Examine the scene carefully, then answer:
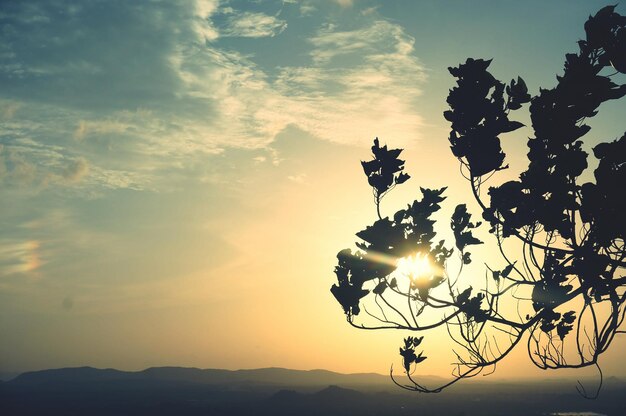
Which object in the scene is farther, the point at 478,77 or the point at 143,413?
the point at 143,413

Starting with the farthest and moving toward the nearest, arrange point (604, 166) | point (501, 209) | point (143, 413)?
point (143, 413) < point (501, 209) < point (604, 166)

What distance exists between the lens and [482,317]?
823 cm

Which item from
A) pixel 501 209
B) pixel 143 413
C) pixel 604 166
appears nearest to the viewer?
pixel 604 166

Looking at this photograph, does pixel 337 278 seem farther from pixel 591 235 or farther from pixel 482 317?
pixel 591 235

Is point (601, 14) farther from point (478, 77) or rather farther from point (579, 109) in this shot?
point (478, 77)

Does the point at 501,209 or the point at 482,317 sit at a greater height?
the point at 501,209

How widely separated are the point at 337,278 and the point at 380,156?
225 centimetres

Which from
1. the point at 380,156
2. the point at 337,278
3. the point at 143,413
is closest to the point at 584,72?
the point at 380,156

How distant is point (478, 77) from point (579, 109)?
5.20 feet

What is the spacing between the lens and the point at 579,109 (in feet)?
25.9

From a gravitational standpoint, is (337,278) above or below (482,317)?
above

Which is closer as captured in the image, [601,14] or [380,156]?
[601,14]

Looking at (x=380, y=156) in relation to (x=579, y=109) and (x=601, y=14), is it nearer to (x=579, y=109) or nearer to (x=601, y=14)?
(x=579, y=109)

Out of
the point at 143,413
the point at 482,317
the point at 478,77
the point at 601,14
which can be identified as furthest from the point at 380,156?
the point at 143,413
